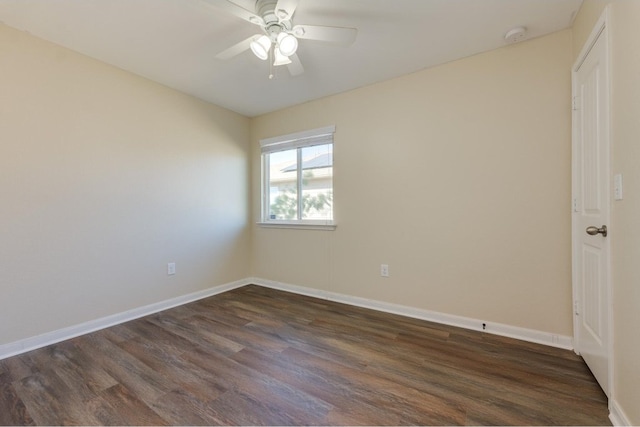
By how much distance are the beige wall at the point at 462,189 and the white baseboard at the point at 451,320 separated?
5 cm

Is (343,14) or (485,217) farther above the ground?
(343,14)

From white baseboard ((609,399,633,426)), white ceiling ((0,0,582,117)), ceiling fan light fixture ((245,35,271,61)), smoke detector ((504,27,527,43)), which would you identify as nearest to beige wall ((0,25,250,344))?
white ceiling ((0,0,582,117))

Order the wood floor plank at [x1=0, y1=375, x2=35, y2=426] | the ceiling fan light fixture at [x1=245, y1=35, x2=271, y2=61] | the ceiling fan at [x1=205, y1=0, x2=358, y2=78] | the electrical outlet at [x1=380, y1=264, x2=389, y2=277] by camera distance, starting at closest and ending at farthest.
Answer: the wood floor plank at [x1=0, y1=375, x2=35, y2=426] → the ceiling fan at [x1=205, y1=0, x2=358, y2=78] → the ceiling fan light fixture at [x1=245, y1=35, x2=271, y2=61] → the electrical outlet at [x1=380, y1=264, x2=389, y2=277]

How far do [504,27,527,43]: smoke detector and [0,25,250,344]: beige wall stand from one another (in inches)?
120

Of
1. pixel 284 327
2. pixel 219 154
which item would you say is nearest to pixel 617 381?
pixel 284 327

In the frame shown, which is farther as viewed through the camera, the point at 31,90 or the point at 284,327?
the point at 284,327

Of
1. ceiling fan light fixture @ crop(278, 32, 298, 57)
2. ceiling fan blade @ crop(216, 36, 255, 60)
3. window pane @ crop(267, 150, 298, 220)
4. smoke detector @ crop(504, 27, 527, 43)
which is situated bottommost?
window pane @ crop(267, 150, 298, 220)

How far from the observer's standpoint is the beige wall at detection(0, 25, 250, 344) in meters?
1.98

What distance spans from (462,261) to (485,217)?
1.39ft

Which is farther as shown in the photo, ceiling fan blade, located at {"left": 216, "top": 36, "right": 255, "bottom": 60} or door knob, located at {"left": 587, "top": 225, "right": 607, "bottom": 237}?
ceiling fan blade, located at {"left": 216, "top": 36, "right": 255, "bottom": 60}

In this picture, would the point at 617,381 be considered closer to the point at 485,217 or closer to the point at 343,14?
the point at 485,217

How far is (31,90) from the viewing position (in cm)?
204

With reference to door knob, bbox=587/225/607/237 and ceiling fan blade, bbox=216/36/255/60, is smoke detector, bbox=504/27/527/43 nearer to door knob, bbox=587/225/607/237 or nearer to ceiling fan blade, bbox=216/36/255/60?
door knob, bbox=587/225/607/237

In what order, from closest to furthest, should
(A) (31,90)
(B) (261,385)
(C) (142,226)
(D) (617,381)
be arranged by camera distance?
(D) (617,381), (B) (261,385), (A) (31,90), (C) (142,226)
